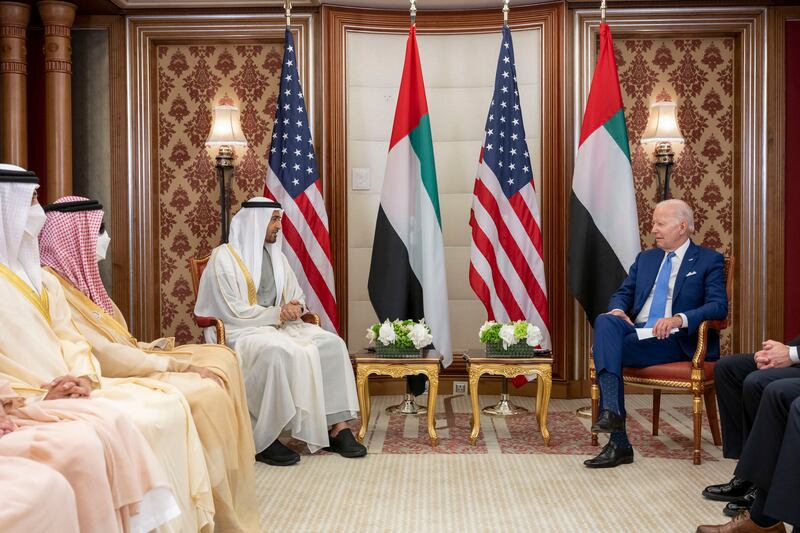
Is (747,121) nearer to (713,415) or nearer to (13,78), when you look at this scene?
(713,415)

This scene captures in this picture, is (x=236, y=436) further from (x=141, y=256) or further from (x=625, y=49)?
(x=625, y=49)

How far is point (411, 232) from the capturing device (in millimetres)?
6074

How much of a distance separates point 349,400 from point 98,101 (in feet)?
11.1

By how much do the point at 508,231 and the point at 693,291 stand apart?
1.55 m

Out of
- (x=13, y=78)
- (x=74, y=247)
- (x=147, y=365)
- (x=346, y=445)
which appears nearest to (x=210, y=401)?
(x=147, y=365)

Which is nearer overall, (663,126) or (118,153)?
(663,126)

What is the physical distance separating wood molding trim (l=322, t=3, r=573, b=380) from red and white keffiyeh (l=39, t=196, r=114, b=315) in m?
3.22

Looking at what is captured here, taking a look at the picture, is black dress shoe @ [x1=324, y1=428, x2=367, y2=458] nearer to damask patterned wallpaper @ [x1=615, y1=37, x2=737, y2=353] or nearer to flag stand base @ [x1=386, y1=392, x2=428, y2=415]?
flag stand base @ [x1=386, y1=392, x2=428, y2=415]

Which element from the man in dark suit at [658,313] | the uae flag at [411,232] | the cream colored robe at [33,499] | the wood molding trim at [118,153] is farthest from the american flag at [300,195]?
the cream colored robe at [33,499]

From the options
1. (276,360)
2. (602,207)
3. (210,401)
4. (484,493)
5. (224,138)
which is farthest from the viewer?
(224,138)

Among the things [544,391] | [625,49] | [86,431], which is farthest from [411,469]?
[625,49]

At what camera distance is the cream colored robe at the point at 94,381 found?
2744mm

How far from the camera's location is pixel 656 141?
6430 millimetres

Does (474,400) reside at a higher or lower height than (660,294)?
lower
